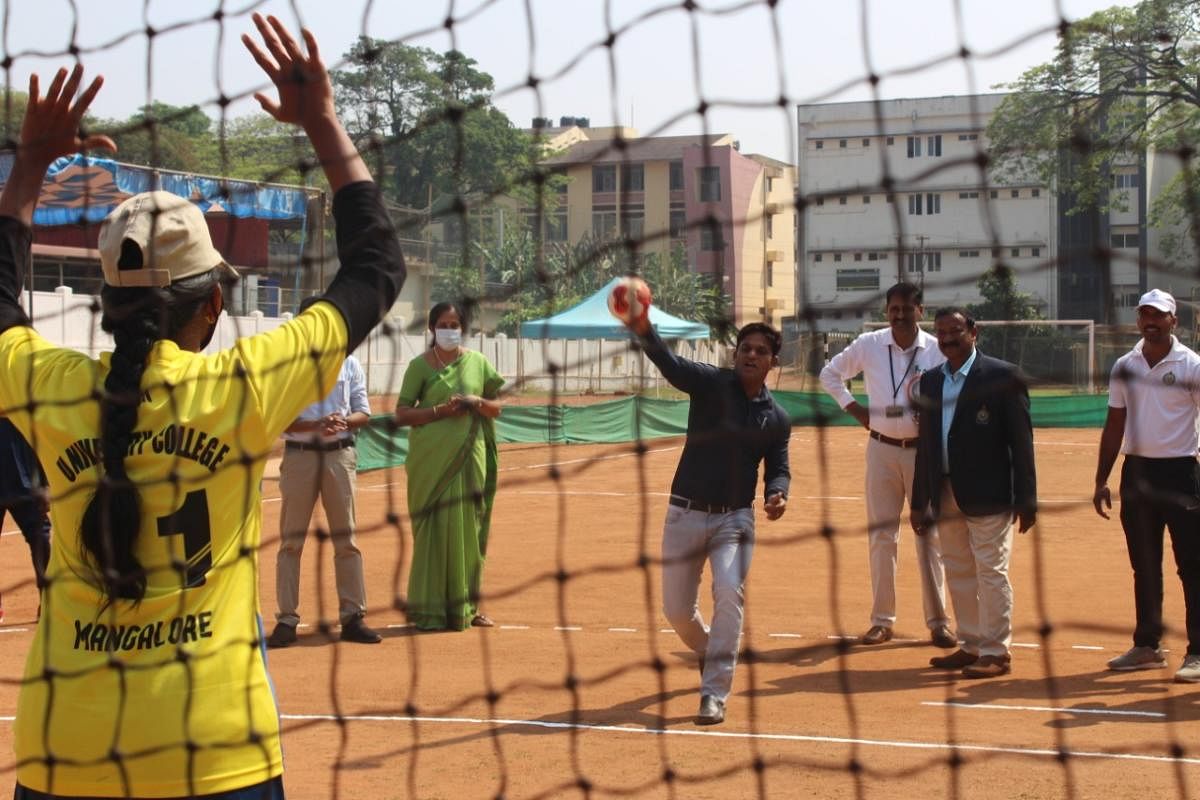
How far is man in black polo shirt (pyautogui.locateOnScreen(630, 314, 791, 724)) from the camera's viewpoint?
237 inches

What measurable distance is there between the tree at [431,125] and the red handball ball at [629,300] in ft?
1.73

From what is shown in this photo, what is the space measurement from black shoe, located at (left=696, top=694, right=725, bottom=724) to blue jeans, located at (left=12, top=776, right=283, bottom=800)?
3.37 meters

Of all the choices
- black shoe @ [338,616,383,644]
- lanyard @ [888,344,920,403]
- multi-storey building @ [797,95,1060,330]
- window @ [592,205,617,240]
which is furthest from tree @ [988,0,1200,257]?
window @ [592,205,617,240]

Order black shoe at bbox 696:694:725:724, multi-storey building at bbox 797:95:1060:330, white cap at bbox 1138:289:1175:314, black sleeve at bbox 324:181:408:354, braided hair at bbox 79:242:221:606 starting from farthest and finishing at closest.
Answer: multi-storey building at bbox 797:95:1060:330
white cap at bbox 1138:289:1175:314
black shoe at bbox 696:694:725:724
black sleeve at bbox 324:181:408:354
braided hair at bbox 79:242:221:606

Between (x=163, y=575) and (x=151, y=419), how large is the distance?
284 mm

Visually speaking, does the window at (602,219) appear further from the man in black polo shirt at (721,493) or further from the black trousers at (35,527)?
the man in black polo shirt at (721,493)

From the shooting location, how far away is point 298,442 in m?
7.79

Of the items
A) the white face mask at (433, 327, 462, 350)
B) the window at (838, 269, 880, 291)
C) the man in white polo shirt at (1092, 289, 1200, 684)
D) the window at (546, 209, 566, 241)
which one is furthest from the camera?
the window at (546, 209, 566, 241)

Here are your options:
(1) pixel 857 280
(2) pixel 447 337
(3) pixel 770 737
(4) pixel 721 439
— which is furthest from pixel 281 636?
(1) pixel 857 280

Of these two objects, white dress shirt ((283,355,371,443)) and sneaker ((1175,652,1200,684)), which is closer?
sneaker ((1175,652,1200,684))

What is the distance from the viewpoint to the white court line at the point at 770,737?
5.43m

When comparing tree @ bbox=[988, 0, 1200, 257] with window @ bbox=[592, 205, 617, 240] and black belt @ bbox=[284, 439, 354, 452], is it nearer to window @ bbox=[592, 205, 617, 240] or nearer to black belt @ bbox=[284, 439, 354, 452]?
black belt @ bbox=[284, 439, 354, 452]

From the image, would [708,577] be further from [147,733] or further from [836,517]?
[147,733]

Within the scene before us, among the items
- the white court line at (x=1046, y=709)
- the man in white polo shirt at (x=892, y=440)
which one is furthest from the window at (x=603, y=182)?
the white court line at (x=1046, y=709)
